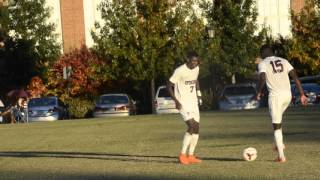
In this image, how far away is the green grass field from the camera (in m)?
13.4

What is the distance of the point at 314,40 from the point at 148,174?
4304 centimetres

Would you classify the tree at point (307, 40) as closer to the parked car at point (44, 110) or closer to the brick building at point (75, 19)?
the brick building at point (75, 19)

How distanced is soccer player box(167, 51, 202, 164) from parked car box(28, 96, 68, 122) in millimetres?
30432

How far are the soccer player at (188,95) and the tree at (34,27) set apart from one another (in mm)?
42519

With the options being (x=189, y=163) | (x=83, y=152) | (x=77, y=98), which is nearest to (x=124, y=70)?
(x=77, y=98)

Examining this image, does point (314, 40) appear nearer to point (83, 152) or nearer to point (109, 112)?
point (109, 112)

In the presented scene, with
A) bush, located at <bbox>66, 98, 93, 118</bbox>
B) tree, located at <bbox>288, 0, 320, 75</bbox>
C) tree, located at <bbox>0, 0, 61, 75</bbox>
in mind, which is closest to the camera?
tree, located at <bbox>288, 0, 320, 75</bbox>

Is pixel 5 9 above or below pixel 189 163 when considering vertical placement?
above

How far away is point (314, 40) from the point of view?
54688mm

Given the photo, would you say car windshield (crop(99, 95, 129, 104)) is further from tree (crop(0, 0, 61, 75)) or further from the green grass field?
the green grass field

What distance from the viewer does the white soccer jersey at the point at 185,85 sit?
1507cm

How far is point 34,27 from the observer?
2270 inches

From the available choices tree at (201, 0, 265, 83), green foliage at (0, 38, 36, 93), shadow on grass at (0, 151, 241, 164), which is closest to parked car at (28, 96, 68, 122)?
green foliage at (0, 38, 36, 93)

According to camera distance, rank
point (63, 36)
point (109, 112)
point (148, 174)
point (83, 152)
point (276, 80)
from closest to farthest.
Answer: point (148, 174) < point (276, 80) < point (83, 152) < point (109, 112) < point (63, 36)
